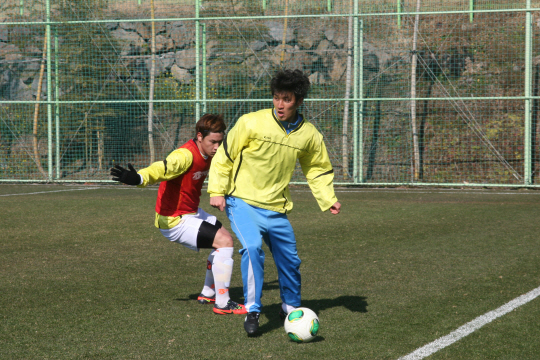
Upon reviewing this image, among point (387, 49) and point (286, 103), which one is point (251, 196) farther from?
point (387, 49)

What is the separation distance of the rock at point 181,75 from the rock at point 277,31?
2620 mm

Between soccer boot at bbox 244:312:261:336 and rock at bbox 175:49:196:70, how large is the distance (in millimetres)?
15132

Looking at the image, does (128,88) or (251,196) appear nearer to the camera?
(251,196)

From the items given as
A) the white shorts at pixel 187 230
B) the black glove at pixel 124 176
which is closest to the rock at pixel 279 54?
the white shorts at pixel 187 230

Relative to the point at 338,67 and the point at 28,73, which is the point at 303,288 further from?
the point at 28,73

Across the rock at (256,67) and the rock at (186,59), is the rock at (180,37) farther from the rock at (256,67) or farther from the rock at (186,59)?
the rock at (256,67)

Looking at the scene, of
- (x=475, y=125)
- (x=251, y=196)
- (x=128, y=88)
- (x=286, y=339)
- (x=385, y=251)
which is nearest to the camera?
(x=286, y=339)

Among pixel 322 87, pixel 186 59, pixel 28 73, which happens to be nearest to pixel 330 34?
pixel 322 87

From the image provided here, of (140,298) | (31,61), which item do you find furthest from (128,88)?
(140,298)

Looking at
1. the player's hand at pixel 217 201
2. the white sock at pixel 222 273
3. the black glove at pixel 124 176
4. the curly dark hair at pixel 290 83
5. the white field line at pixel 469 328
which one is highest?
the curly dark hair at pixel 290 83

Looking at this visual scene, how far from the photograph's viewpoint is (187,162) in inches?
202

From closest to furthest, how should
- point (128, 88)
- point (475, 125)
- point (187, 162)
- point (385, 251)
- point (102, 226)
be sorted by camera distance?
point (187, 162), point (385, 251), point (102, 226), point (475, 125), point (128, 88)

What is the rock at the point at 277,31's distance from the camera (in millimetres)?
17828

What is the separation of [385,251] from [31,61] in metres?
16.0
